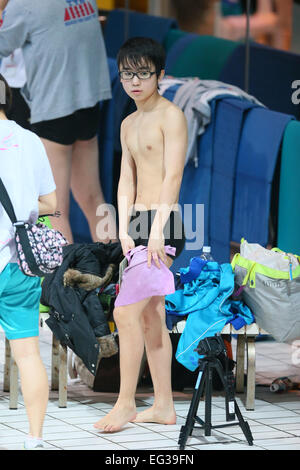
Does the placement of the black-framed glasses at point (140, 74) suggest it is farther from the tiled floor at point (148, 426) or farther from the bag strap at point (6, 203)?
the tiled floor at point (148, 426)

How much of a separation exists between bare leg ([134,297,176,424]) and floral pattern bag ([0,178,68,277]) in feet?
2.98

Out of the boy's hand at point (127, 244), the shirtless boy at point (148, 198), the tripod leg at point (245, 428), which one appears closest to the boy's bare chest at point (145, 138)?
the shirtless boy at point (148, 198)

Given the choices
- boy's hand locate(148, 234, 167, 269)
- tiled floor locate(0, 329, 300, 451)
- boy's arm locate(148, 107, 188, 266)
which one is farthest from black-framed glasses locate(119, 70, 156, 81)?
tiled floor locate(0, 329, 300, 451)

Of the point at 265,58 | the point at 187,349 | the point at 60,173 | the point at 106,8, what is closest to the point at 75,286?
the point at 187,349

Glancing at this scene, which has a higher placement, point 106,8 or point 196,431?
point 106,8

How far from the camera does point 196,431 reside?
5645 millimetres

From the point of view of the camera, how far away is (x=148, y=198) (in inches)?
228

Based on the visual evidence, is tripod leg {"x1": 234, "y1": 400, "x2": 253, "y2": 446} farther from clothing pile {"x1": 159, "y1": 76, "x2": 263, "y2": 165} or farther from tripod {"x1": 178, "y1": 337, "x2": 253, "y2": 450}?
clothing pile {"x1": 159, "y1": 76, "x2": 263, "y2": 165}

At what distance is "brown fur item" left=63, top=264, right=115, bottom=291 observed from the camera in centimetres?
614

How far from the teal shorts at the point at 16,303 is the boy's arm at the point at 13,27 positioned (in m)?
3.34

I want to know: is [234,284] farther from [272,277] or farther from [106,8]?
[106,8]
